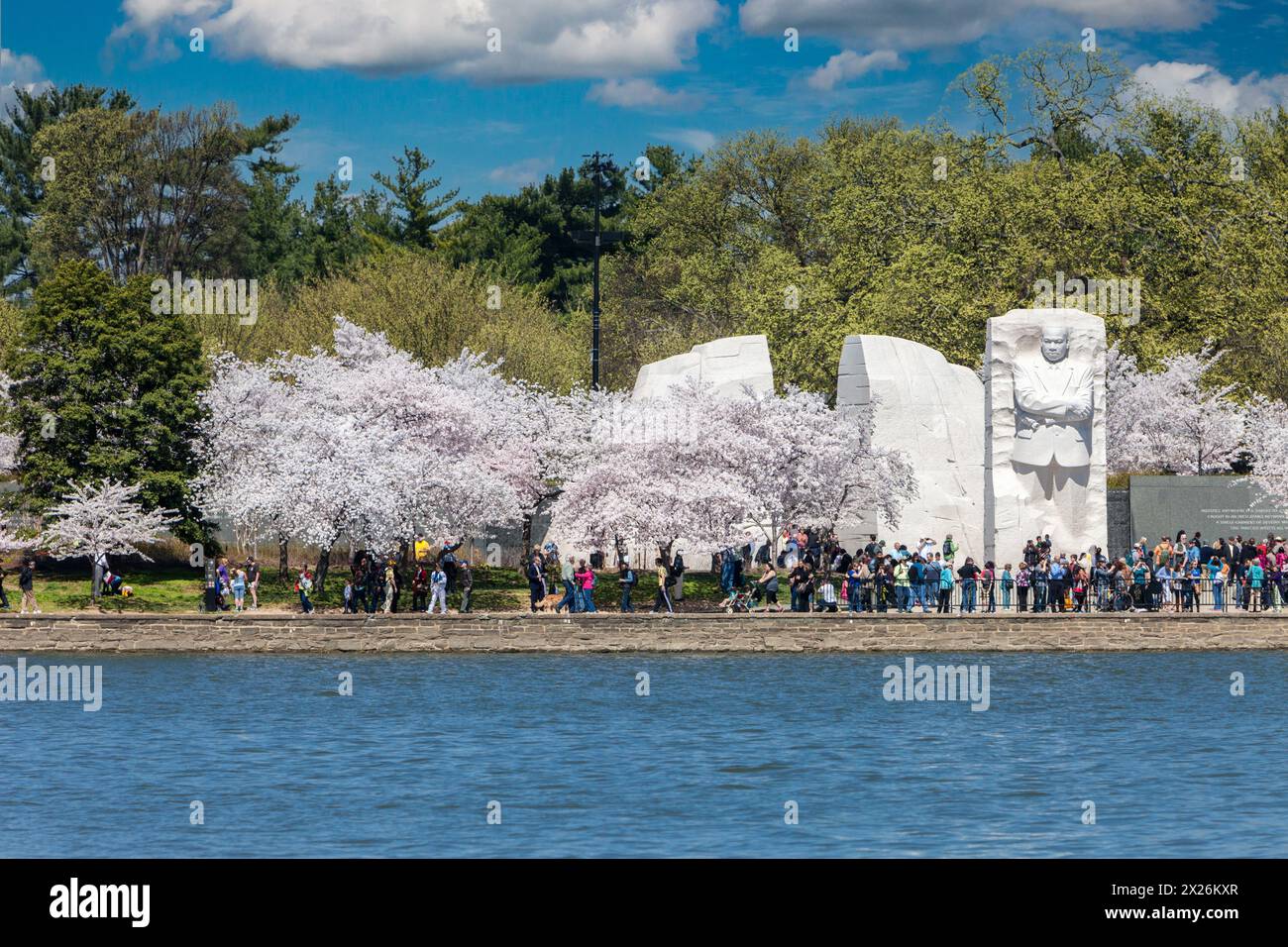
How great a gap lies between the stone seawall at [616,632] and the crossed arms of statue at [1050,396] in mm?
9038

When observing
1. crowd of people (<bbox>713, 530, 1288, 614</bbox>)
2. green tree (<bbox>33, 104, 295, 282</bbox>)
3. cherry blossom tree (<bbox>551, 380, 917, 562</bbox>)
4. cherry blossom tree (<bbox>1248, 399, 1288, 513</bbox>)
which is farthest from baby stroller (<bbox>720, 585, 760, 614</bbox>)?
green tree (<bbox>33, 104, 295, 282</bbox>)

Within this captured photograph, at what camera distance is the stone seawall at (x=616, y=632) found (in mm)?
42375

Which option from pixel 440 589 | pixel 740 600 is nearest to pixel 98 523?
pixel 440 589

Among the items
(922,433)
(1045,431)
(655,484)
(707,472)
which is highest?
(922,433)

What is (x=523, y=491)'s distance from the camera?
55656 mm

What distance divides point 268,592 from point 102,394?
7.45m

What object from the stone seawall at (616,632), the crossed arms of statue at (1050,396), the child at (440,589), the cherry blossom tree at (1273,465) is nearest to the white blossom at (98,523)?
the stone seawall at (616,632)

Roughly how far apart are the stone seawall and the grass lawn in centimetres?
210

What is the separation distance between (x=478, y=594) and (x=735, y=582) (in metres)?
6.86

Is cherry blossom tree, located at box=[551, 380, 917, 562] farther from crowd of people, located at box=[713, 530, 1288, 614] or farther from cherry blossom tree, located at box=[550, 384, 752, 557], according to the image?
crowd of people, located at box=[713, 530, 1288, 614]

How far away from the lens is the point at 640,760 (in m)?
29.4

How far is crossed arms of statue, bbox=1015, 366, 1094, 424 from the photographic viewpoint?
50625mm

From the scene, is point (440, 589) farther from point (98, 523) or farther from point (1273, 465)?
point (1273, 465)
